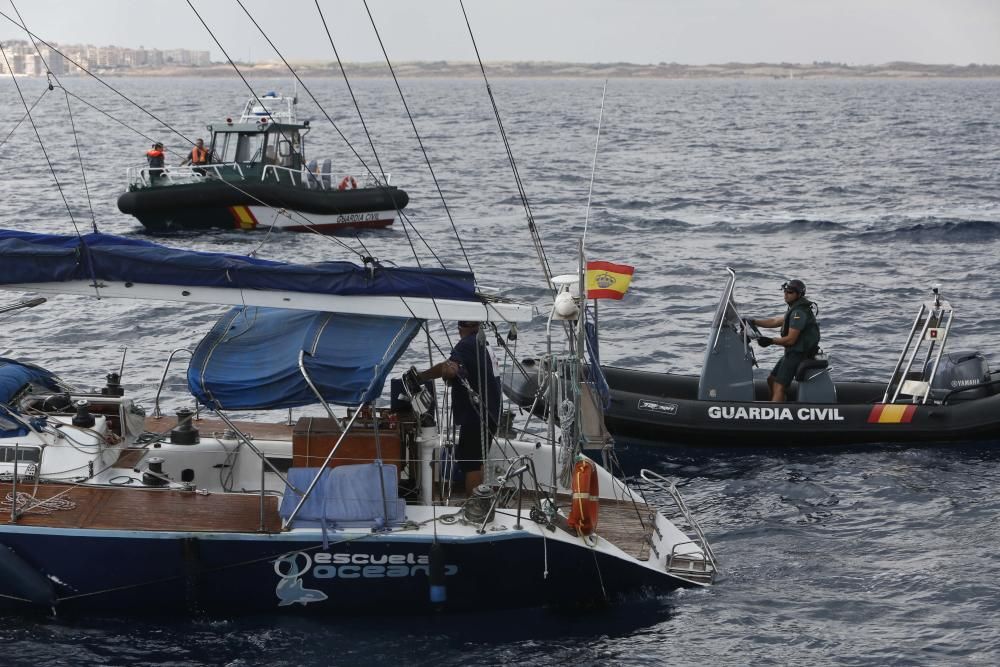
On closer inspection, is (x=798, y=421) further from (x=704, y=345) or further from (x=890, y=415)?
(x=704, y=345)

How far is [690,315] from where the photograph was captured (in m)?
21.4

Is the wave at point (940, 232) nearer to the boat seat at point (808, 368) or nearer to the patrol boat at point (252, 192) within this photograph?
the patrol boat at point (252, 192)

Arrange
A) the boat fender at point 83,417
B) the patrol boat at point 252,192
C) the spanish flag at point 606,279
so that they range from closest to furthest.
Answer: the boat fender at point 83,417, the spanish flag at point 606,279, the patrol boat at point 252,192

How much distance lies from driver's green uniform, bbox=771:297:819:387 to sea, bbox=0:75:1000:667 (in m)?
0.86

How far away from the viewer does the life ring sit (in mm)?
9516

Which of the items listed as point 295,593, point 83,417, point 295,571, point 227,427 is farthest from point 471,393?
point 83,417

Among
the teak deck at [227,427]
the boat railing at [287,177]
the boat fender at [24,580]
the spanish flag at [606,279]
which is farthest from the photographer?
the boat railing at [287,177]

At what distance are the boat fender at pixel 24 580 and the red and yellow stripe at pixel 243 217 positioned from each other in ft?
67.1

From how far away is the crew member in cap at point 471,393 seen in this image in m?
10.1

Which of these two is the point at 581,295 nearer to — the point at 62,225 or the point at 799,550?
the point at 799,550

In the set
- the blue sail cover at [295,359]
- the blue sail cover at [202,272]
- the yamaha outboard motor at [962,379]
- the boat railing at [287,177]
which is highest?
the boat railing at [287,177]

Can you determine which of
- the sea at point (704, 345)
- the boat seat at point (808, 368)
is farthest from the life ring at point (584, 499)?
the boat seat at point (808, 368)

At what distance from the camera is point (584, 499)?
9594 millimetres

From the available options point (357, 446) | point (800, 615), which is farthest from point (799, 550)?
point (357, 446)
